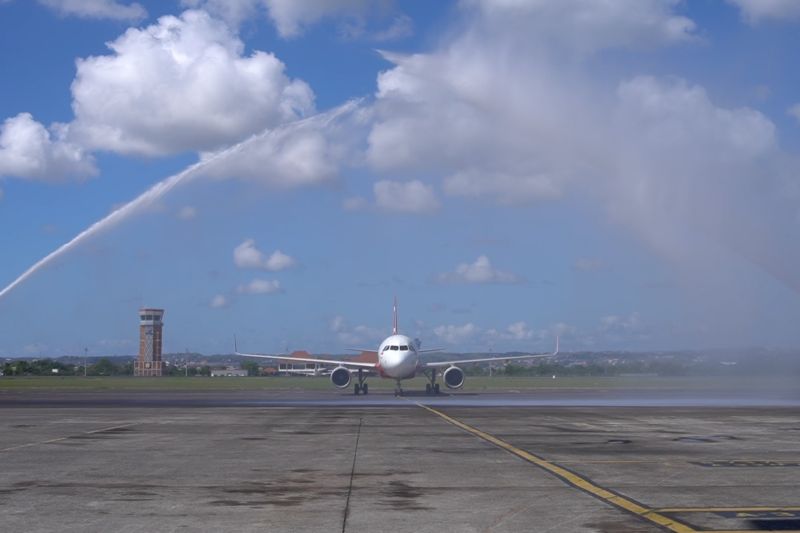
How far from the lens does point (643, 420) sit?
3434 centimetres

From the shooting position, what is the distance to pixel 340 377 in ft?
219

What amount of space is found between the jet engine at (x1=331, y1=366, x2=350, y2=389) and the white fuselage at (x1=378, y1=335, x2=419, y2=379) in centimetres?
443

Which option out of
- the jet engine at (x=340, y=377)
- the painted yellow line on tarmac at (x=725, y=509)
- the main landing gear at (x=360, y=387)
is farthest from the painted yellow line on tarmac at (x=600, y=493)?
the jet engine at (x=340, y=377)

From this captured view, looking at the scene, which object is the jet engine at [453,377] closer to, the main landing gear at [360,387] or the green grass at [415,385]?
the main landing gear at [360,387]

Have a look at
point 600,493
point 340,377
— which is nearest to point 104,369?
point 340,377

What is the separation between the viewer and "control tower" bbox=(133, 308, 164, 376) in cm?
14712

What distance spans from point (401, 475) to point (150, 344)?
140964mm

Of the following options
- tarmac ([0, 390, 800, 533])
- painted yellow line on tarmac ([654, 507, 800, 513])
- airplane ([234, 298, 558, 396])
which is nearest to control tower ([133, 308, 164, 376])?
airplane ([234, 298, 558, 396])

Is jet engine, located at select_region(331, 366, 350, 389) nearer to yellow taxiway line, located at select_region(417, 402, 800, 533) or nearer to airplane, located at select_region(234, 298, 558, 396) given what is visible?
airplane, located at select_region(234, 298, 558, 396)

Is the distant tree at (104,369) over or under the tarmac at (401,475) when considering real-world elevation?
over

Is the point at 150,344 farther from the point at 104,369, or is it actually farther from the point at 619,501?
the point at 619,501

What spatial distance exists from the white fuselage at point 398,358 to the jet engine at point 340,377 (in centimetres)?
443

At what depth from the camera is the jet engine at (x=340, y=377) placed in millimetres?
66312

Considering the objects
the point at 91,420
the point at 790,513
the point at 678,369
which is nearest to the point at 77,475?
the point at 790,513
